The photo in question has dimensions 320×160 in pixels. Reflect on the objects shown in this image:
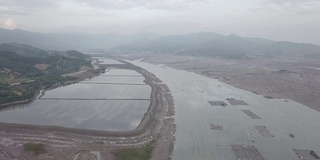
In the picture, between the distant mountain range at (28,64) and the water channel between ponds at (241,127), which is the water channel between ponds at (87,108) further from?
the distant mountain range at (28,64)

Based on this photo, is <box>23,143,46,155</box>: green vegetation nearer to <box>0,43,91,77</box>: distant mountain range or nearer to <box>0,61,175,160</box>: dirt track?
<box>0,61,175,160</box>: dirt track

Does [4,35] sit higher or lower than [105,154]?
higher

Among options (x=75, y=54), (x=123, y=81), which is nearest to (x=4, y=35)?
(x=75, y=54)

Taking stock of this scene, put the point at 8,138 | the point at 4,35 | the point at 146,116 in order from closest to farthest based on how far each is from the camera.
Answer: the point at 8,138 < the point at 146,116 < the point at 4,35

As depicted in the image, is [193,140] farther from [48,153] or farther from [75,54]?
[75,54]

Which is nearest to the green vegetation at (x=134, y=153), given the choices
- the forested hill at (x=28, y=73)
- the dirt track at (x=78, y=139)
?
the dirt track at (x=78, y=139)

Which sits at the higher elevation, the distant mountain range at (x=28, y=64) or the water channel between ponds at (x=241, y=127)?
the distant mountain range at (x=28, y=64)
